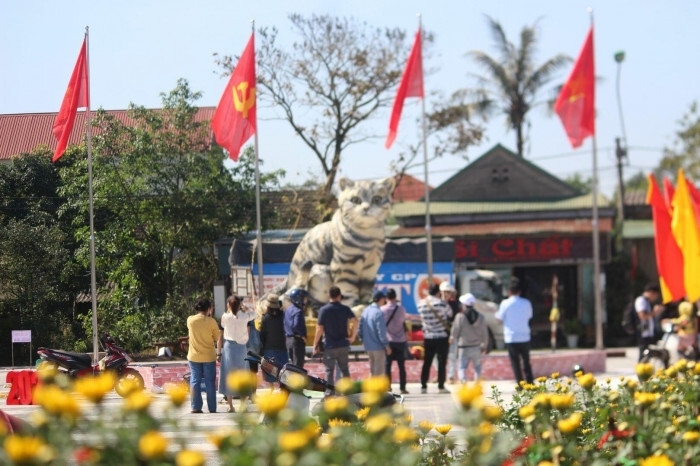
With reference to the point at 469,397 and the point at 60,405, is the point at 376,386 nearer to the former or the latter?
the point at 469,397

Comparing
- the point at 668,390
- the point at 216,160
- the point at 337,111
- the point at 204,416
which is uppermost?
the point at 337,111

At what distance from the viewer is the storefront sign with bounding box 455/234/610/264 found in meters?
34.2

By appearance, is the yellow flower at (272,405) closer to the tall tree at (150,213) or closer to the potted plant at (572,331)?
the tall tree at (150,213)

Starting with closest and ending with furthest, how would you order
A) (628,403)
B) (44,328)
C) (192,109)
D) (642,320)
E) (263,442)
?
1. (263,442)
2. (628,403)
3. (44,328)
4. (192,109)
5. (642,320)

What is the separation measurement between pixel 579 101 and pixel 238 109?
759 cm

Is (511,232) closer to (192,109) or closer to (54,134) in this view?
(192,109)

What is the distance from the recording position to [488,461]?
376 cm

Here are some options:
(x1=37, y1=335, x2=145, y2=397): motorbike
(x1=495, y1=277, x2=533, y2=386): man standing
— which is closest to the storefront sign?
(x1=495, y1=277, x2=533, y2=386): man standing

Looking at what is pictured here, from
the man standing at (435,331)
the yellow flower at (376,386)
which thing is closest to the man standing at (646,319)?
the man standing at (435,331)

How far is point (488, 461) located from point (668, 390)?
12.0ft

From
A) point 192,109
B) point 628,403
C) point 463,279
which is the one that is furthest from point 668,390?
point 463,279

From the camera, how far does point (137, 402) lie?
3580 mm

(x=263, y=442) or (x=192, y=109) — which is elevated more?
(x=192, y=109)

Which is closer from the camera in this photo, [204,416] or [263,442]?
[263,442]
